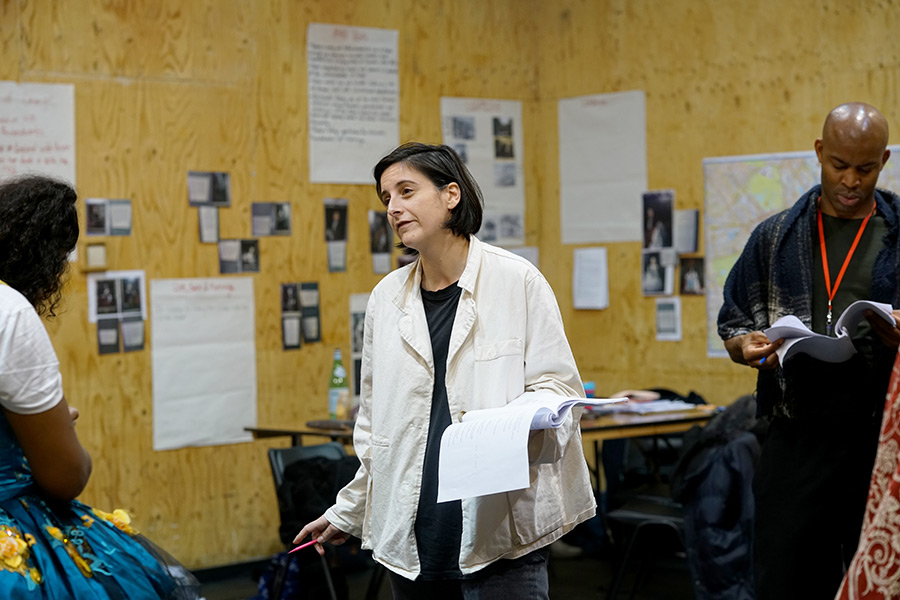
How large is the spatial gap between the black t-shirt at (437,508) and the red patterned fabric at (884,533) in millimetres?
1091

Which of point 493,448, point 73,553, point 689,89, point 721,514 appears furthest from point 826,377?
point 689,89

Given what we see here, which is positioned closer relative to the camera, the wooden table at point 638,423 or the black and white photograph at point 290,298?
the wooden table at point 638,423

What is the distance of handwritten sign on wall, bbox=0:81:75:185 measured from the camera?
476cm

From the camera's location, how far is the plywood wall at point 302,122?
5.00m

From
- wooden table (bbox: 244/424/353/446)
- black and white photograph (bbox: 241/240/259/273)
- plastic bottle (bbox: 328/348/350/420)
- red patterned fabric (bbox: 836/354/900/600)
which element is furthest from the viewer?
black and white photograph (bbox: 241/240/259/273)

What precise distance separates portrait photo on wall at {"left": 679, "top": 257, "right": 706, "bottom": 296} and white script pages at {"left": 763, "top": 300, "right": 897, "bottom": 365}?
3.13 metres

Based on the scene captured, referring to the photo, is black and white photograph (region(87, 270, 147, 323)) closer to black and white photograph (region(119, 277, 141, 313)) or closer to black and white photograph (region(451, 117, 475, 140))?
black and white photograph (region(119, 277, 141, 313))

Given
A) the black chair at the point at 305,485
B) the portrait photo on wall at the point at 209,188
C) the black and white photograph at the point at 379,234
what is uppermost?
the portrait photo on wall at the point at 209,188

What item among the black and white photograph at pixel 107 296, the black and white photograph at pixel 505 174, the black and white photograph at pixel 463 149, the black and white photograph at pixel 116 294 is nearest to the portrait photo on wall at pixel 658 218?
the black and white photograph at pixel 505 174

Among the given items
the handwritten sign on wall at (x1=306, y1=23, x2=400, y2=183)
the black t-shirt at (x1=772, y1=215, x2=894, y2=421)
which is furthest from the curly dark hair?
the handwritten sign on wall at (x1=306, y1=23, x2=400, y2=183)

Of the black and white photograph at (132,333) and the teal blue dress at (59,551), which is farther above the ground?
the black and white photograph at (132,333)

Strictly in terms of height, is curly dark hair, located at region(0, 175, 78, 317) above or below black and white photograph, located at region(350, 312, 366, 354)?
above

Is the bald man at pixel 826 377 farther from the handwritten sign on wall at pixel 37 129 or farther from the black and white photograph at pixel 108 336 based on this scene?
→ the handwritten sign on wall at pixel 37 129

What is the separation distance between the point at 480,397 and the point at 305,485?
226 cm
